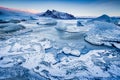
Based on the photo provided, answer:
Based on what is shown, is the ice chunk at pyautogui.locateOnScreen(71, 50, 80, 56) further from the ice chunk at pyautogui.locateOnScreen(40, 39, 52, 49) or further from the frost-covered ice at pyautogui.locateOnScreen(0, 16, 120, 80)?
the ice chunk at pyautogui.locateOnScreen(40, 39, 52, 49)

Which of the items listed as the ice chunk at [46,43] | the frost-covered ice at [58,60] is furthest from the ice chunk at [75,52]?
the ice chunk at [46,43]

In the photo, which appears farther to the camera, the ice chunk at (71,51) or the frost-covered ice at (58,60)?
the ice chunk at (71,51)

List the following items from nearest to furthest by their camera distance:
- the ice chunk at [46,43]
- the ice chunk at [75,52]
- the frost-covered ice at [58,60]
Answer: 1. the frost-covered ice at [58,60]
2. the ice chunk at [75,52]
3. the ice chunk at [46,43]

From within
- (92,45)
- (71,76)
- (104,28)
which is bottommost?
(71,76)

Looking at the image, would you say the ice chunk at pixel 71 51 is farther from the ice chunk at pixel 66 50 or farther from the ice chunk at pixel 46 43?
the ice chunk at pixel 46 43

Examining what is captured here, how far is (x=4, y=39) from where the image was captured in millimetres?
2959

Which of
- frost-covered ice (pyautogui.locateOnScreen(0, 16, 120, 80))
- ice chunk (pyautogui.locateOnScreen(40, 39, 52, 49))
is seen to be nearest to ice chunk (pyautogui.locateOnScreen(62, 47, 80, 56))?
frost-covered ice (pyautogui.locateOnScreen(0, 16, 120, 80))

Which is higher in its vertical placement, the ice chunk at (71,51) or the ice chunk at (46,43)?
the ice chunk at (46,43)

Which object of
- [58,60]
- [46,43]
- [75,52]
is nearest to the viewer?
[58,60]

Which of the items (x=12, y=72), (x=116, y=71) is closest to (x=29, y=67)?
(x=12, y=72)

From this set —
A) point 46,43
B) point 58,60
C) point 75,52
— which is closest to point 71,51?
point 75,52

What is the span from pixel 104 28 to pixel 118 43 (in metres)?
1.13

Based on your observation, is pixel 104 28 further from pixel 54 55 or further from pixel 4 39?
pixel 4 39

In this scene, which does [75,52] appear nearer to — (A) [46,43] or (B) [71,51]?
(B) [71,51]
